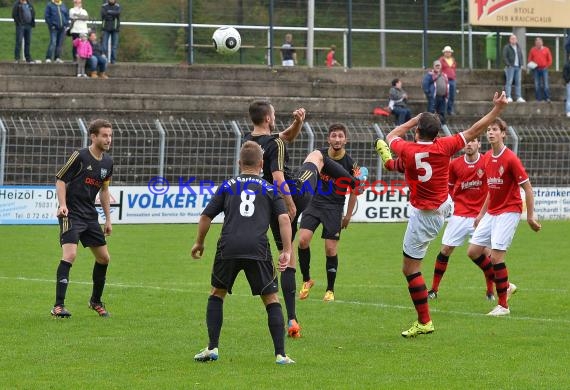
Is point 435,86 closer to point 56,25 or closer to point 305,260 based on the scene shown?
point 56,25

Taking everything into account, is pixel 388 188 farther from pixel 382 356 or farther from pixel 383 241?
pixel 382 356

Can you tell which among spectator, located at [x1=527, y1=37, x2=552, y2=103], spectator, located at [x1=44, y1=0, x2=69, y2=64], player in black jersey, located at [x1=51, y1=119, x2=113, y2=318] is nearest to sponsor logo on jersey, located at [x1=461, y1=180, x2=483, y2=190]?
player in black jersey, located at [x1=51, y1=119, x2=113, y2=318]

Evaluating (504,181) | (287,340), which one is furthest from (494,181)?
(287,340)

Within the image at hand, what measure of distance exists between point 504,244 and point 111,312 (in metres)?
4.36

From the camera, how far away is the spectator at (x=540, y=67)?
3300 cm

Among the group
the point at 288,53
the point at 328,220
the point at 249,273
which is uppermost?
the point at 288,53

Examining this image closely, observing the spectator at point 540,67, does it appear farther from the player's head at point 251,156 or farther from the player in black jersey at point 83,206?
the player's head at point 251,156

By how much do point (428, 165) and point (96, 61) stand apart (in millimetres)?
20480

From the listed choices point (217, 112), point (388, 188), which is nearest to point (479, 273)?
point (388, 188)

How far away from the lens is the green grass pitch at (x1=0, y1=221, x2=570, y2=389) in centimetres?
876

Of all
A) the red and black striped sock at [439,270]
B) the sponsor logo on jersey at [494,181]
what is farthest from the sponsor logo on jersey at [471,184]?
the sponsor logo on jersey at [494,181]

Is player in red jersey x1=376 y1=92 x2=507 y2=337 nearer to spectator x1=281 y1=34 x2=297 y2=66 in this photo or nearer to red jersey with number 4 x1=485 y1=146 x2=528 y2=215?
red jersey with number 4 x1=485 y1=146 x2=528 y2=215

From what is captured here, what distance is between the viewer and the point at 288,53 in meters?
33.5

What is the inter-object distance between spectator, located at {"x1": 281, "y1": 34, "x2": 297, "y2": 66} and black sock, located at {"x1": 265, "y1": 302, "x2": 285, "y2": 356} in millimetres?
24530
